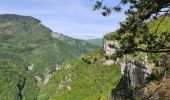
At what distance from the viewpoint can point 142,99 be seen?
2534cm

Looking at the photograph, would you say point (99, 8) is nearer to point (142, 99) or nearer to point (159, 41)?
point (159, 41)

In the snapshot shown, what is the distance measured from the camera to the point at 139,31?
979 inches

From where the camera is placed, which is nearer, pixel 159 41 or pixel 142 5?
pixel 142 5

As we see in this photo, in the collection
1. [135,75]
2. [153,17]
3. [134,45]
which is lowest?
[135,75]

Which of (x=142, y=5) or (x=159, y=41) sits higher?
(x=142, y=5)

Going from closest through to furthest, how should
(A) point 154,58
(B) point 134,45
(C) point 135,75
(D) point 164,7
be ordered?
1. (D) point 164,7
2. (B) point 134,45
3. (A) point 154,58
4. (C) point 135,75

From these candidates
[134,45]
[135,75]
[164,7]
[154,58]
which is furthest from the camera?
[135,75]

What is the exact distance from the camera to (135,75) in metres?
152

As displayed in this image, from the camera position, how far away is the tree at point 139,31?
75.8 ft

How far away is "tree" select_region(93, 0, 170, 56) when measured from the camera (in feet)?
75.8

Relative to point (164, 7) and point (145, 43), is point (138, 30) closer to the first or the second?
point (145, 43)

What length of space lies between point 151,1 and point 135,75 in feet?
427

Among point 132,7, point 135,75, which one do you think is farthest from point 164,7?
point 135,75

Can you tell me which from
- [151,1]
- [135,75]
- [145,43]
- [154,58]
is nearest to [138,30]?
[145,43]
